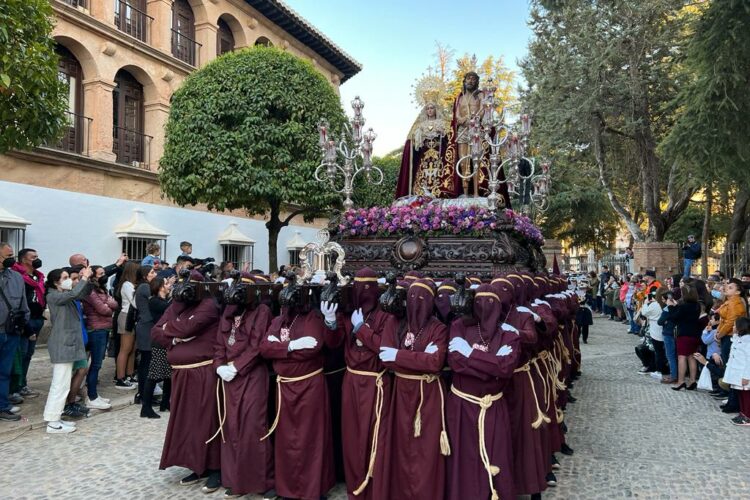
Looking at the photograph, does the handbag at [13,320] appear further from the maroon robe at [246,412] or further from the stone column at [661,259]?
the stone column at [661,259]

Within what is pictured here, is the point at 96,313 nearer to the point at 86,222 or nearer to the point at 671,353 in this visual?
the point at 671,353

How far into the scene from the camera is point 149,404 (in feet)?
23.5

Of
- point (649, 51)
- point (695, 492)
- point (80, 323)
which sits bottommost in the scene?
point (695, 492)

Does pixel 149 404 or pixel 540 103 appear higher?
pixel 540 103

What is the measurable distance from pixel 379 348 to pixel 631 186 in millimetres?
23974

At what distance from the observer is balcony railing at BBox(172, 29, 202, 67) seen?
20.5 m

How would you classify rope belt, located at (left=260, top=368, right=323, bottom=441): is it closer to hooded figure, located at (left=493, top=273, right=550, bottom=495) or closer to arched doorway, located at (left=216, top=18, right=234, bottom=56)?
hooded figure, located at (left=493, top=273, right=550, bottom=495)

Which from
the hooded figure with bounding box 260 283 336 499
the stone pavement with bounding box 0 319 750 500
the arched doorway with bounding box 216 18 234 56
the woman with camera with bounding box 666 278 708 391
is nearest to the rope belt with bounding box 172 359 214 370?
the hooded figure with bounding box 260 283 336 499

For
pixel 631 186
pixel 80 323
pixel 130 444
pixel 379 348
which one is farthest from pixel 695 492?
pixel 631 186

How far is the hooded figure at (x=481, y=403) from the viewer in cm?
405

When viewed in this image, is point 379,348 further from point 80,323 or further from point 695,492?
point 80,323

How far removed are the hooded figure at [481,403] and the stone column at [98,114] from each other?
1581cm

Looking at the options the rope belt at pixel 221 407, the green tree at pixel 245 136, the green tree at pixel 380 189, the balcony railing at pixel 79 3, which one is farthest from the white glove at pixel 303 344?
the balcony railing at pixel 79 3

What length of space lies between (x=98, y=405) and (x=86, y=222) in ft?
33.6
